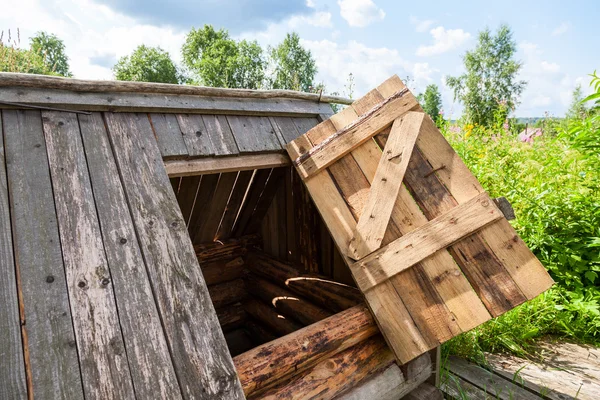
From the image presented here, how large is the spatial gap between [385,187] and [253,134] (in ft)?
3.17

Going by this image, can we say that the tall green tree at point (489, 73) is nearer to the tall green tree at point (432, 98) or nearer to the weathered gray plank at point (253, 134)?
the tall green tree at point (432, 98)

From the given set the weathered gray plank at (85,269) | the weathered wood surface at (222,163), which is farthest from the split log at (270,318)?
the weathered gray plank at (85,269)

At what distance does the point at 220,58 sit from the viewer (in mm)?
36562

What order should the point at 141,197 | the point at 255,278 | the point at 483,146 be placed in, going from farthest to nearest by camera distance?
the point at 483,146 < the point at 255,278 < the point at 141,197

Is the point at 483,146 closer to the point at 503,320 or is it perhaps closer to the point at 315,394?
the point at 503,320

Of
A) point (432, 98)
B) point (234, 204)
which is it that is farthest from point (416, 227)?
point (432, 98)

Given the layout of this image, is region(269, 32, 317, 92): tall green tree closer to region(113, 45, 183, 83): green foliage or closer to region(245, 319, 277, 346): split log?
region(113, 45, 183, 83): green foliage

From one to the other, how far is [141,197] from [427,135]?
1699mm

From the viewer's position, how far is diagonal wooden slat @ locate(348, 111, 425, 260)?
2066mm

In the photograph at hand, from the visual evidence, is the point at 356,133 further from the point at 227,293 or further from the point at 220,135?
the point at 227,293

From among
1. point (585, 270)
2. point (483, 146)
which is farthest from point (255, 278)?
point (483, 146)

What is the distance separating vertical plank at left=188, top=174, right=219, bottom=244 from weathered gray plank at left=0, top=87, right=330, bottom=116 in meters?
1.06

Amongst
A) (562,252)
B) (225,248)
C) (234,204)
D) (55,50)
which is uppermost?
(55,50)

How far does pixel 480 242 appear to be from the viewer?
1971 mm
